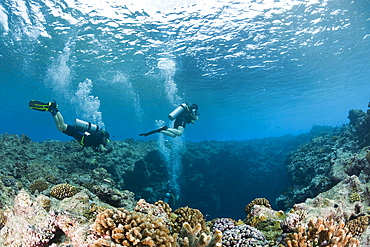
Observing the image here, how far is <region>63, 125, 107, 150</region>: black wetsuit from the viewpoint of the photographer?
32.2 feet

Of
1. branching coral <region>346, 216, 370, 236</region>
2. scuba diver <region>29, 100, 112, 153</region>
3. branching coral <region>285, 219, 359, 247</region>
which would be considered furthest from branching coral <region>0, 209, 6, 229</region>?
branching coral <region>346, 216, 370, 236</region>

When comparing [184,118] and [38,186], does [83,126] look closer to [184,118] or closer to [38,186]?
[38,186]

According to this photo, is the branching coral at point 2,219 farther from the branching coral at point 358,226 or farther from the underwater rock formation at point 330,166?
the underwater rock formation at point 330,166

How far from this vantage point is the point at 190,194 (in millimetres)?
20922

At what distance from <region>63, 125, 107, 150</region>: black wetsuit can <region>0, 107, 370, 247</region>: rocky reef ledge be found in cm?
196

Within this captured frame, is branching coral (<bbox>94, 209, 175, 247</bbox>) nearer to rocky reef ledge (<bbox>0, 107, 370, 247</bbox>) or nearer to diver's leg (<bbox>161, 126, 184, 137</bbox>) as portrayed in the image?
rocky reef ledge (<bbox>0, 107, 370, 247</bbox>)

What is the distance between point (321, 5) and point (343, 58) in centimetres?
1508

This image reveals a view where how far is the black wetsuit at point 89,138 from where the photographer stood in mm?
9820

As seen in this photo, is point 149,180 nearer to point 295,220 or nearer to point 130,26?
point 130,26

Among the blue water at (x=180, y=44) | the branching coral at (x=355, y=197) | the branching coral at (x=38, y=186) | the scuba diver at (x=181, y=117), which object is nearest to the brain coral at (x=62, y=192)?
the branching coral at (x=38, y=186)

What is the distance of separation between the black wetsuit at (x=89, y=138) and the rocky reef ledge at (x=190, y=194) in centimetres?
196

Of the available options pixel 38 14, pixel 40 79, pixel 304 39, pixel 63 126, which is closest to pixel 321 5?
pixel 304 39

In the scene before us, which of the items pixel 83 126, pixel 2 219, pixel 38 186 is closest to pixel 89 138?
pixel 83 126

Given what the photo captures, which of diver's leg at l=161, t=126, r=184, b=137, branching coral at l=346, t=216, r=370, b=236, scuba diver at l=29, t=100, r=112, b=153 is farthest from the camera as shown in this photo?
diver's leg at l=161, t=126, r=184, b=137
